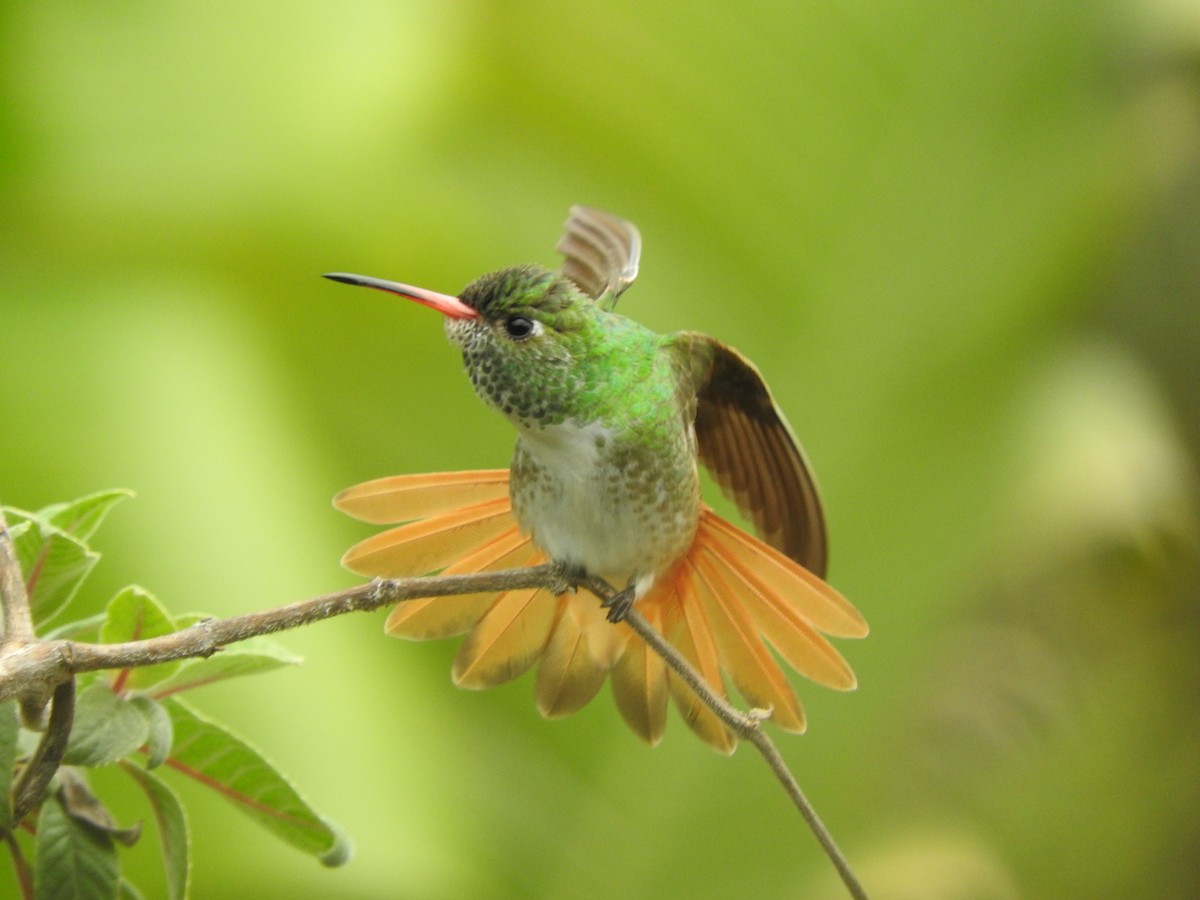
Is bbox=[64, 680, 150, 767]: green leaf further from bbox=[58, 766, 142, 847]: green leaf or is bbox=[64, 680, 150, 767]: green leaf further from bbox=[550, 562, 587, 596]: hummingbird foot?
bbox=[550, 562, 587, 596]: hummingbird foot

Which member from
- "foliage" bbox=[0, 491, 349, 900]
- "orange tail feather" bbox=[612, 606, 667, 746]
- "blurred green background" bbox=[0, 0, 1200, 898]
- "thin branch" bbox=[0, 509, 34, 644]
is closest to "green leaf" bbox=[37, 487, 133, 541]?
"foliage" bbox=[0, 491, 349, 900]

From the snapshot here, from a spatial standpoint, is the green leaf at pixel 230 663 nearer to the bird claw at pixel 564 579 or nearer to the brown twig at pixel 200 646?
the brown twig at pixel 200 646

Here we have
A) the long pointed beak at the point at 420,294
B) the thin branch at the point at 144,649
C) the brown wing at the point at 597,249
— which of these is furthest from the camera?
the brown wing at the point at 597,249

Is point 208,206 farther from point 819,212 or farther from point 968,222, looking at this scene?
point 968,222

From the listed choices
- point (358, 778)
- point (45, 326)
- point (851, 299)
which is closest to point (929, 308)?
point (851, 299)

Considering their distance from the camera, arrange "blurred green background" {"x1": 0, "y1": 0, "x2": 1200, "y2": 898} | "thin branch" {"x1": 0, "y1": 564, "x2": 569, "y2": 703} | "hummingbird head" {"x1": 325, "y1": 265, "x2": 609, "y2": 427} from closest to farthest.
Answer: "thin branch" {"x1": 0, "y1": 564, "x2": 569, "y2": 703} → "hummingbird head" {"x1": 325, "y1": 265, "x2": 609, "y2": 427} → "blurred green background" {"x1": 0, "y1": 0, "x2": 1200, "y2": 898}

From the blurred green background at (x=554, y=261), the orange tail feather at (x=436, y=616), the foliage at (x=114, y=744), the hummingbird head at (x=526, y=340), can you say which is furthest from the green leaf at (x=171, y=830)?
the blurred green background at (x=554, y=261)
